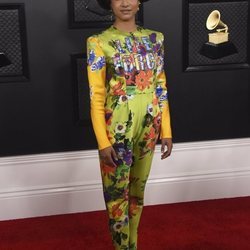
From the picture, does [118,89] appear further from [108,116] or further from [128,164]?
[128,164]

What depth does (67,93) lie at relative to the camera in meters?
2.87

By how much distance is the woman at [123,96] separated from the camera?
6.63 ft

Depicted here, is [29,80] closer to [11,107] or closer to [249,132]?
[11,107]

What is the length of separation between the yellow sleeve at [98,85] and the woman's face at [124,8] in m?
0.14

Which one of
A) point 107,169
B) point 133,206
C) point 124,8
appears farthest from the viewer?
point 133,206

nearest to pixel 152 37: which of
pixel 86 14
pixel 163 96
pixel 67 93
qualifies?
pixel 163 96

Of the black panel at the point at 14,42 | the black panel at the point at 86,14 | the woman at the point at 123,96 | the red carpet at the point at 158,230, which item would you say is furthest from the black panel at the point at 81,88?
the woman at the point at 123,96

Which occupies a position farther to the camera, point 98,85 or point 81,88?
point 81,88

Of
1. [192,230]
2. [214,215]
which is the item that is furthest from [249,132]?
[192,230]

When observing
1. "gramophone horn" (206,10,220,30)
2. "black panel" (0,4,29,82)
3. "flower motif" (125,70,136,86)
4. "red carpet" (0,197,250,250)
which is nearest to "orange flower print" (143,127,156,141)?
"flower motif" (125,70,136,86)

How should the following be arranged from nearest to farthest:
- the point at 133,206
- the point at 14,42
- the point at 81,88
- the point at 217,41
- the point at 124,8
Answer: the point at 124,8 → the point at 133,206 → the point at 14,42 → the point at 81,88 → the point at 217,41

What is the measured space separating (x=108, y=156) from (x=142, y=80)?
358 mm

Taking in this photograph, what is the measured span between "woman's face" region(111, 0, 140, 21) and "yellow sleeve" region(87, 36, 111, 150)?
0.14 metres

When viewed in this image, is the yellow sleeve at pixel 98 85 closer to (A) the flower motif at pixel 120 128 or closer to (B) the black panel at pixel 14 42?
(A) the flower motif at pixel 120 128
